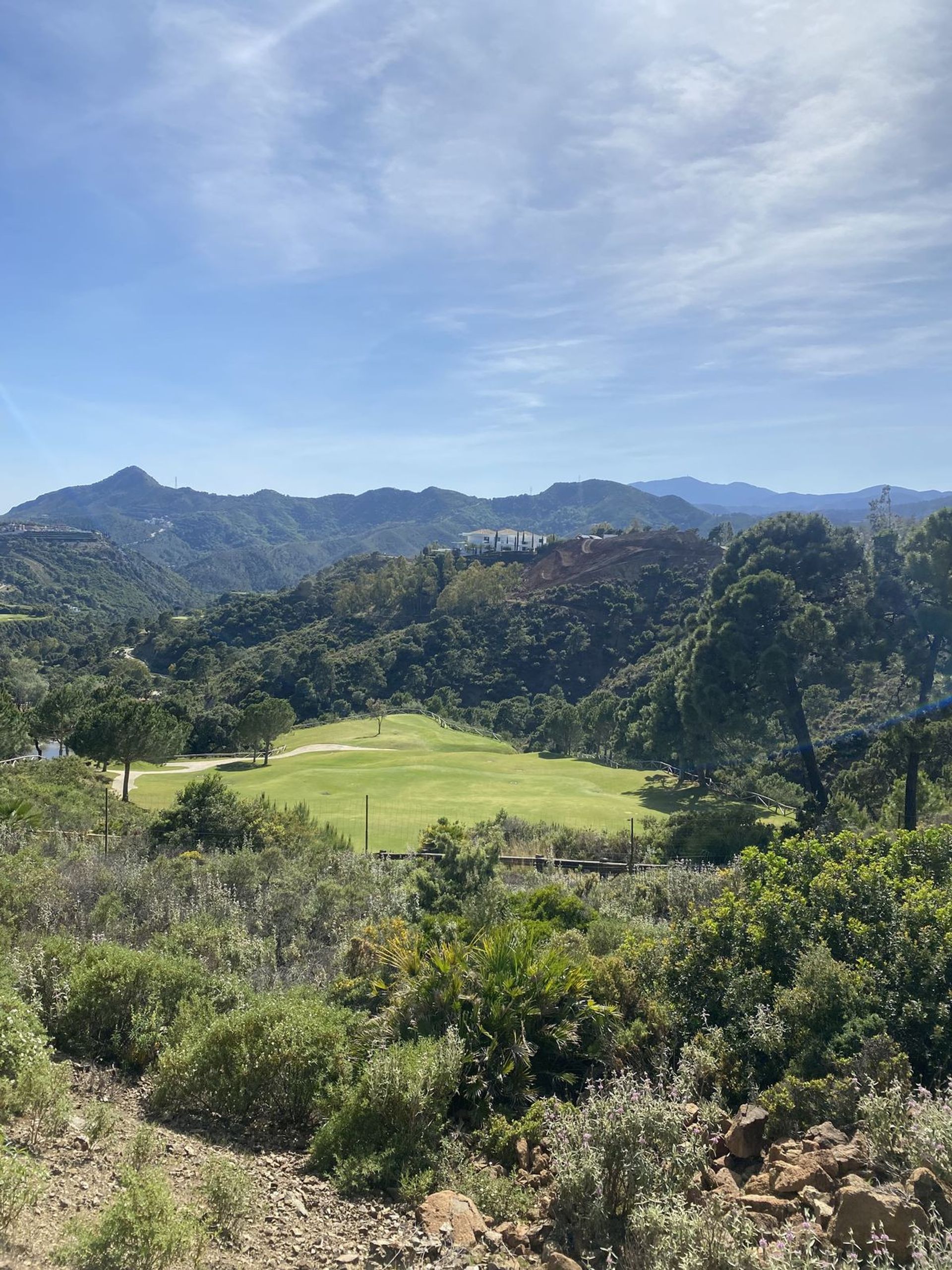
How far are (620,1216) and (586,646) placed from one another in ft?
196

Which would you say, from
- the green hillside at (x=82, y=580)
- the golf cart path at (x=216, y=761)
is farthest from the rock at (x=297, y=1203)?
the green hillside at (x=82, y=580)

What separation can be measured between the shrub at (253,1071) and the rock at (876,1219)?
119 inches

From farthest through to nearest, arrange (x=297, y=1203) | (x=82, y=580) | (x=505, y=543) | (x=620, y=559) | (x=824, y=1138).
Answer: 1. (x=82, y=580)
2. (x=505, y=543)
3. (x=620, y=559)
4. (x=824, y=1138)
5. (x=297, y=1203)

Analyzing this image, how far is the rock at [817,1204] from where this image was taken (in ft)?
11.5

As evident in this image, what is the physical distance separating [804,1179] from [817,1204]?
27 cm

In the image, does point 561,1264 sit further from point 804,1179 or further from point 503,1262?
point 804,1179

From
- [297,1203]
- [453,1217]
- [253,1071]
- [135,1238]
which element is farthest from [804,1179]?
[253,1071]

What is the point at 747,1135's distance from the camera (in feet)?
14.6

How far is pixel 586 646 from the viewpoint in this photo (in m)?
62.8

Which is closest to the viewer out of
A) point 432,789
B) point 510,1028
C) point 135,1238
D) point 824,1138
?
point 135,1238

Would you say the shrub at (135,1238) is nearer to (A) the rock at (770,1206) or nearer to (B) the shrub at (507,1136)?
(B) the shrub at (507,1136)

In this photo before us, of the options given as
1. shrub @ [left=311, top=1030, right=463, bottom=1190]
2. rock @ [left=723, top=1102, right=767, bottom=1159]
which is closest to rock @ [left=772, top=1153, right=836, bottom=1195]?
rock @ [left=723, top=1102, right=767, bottom=1159]

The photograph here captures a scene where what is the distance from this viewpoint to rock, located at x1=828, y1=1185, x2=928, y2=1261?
327 centimetres

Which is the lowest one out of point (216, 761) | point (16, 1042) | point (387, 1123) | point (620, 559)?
point (216, 761)
